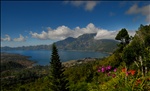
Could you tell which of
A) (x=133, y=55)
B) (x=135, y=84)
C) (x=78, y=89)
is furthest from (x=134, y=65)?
(x=135, y=84)

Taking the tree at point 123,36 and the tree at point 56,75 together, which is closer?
the tree at point 56,75

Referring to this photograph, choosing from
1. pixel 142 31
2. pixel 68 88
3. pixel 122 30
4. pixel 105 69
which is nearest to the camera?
pixel 68 88

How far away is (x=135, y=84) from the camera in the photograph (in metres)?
10.6

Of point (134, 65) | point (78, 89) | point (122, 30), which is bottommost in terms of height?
point (78, 89)

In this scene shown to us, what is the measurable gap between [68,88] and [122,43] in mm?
32960

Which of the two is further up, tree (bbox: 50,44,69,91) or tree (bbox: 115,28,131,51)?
tree (bbox: 115,28,131,51)

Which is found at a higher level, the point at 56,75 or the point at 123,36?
the point at 123,36

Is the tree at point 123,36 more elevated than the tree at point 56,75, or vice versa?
the tree at point 123,36

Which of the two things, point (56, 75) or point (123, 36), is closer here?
point (56, 75)

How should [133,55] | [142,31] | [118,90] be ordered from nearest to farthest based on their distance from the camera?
[118,90], [133,55], [142,31]

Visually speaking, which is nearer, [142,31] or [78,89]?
[78,89]

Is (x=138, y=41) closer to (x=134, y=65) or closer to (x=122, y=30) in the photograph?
(x=134, y=65)

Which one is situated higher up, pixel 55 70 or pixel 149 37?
pixel 149 37

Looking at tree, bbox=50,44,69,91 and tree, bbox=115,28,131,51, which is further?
tree, bbox=115,28,131,51
